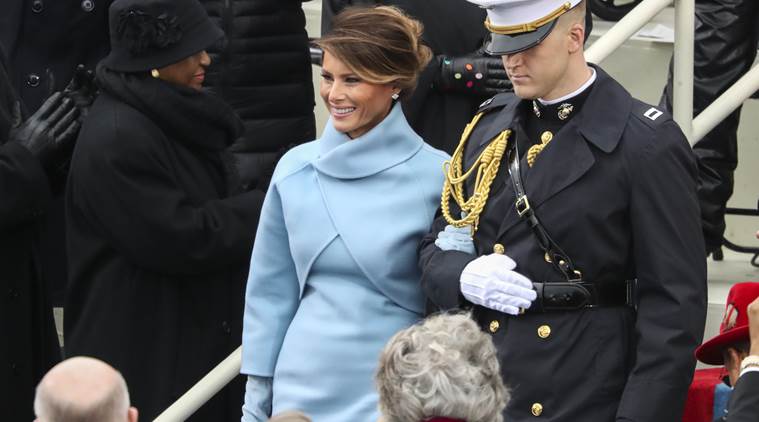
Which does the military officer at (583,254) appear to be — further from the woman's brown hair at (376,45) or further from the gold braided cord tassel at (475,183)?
the woman's brown hair at (376,45)

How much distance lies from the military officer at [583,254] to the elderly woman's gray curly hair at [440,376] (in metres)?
0.61

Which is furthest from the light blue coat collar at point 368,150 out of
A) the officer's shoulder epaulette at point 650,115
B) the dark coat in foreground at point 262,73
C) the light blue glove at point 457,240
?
the dark coat in foreground at point 262,73

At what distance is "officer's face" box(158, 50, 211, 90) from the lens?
16.5ft

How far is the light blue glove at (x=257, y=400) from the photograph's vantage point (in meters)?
4.26

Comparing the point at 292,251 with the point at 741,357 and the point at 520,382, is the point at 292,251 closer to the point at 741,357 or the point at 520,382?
the point at 520,382

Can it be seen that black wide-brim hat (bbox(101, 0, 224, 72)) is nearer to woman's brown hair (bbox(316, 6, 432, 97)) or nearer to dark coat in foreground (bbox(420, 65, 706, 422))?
woman's brown hair (bbox(316, 6, 432, 97))

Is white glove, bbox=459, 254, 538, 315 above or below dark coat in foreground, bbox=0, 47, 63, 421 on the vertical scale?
above

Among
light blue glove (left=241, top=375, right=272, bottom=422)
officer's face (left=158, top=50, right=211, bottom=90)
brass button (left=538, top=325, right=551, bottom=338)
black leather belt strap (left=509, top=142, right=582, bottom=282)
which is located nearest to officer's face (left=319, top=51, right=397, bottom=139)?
black leather belt strap (left=509, top=142, right=582, bottom=282)

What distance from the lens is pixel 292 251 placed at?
13.9ft

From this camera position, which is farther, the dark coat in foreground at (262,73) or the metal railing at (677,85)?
the dark coat in foreground at (262,73)

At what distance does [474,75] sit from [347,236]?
40.7 inches

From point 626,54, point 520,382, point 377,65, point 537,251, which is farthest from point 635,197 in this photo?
point 626,54

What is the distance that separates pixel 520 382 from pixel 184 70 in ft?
5.76

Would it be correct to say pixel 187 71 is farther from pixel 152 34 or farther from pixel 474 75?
pixel 474 75
